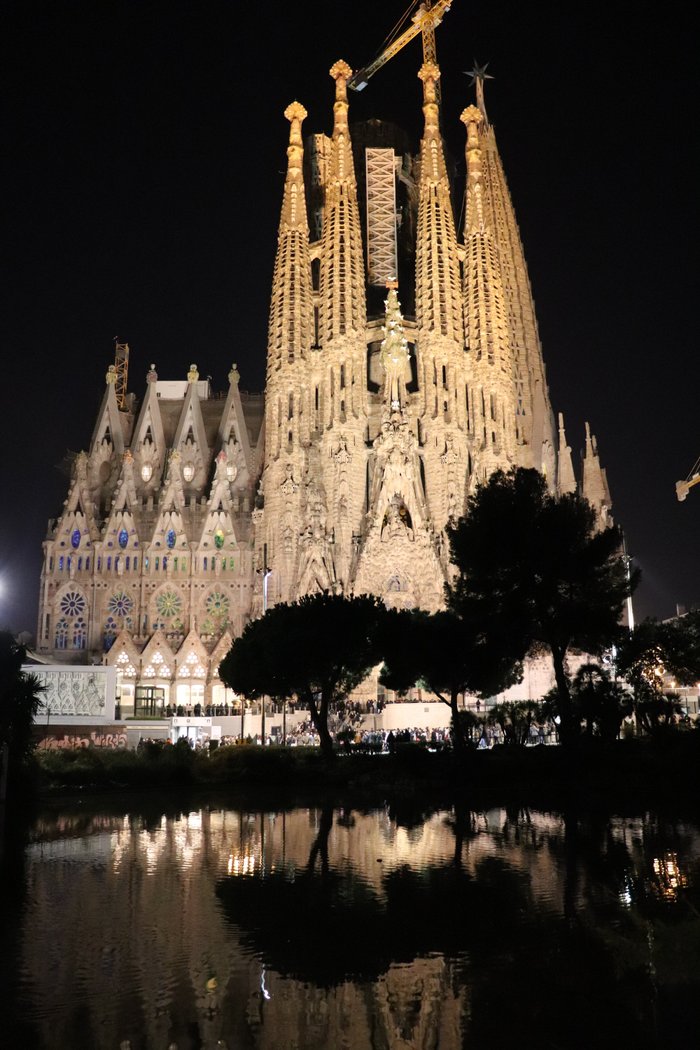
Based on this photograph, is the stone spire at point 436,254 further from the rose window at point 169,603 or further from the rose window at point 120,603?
the rose window at point 120,603

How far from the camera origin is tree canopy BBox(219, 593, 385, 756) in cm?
3522

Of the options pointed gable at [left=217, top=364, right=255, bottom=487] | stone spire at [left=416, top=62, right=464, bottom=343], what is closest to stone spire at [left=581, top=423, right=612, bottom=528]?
stone spire at [left=416, top=62, right=464, bottom=343]

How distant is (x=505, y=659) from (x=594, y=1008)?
2646 cm

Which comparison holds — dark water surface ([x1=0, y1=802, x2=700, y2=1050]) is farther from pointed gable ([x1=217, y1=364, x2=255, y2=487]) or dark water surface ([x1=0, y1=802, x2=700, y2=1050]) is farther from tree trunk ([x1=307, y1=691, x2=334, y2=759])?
pointed gable ([x1=217, y1=364, x2=255, y2=487])

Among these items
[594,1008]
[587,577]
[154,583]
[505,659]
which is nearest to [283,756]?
[505,659]

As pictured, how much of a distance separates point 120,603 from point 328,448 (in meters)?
21.1

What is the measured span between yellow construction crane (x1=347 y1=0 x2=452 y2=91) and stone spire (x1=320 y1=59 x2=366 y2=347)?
18.1 meters

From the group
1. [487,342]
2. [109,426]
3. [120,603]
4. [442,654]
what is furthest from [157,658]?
[442,654]

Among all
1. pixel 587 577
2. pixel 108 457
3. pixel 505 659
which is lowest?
pixel 505 659

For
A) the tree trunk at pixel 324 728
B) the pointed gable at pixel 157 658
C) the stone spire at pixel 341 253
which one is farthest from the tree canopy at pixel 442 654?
the stone spire at pixel 341 253

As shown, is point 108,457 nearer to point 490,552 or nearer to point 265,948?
point 490,552

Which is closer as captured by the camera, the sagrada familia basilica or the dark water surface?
the dark water surface

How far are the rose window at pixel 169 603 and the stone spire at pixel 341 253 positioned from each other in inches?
927

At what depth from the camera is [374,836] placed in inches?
657
